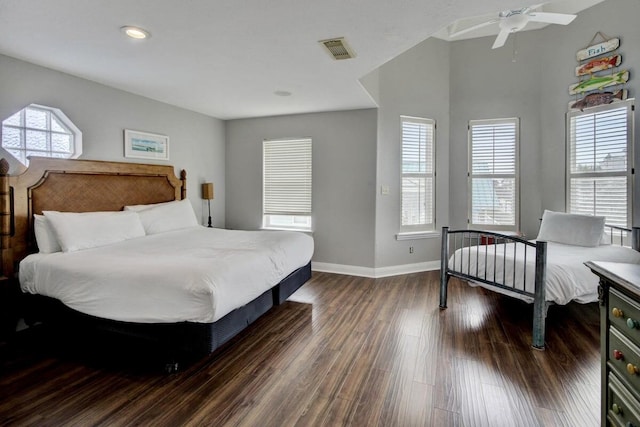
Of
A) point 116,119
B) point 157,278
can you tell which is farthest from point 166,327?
point 116,119

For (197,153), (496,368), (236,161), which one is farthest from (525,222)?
(197,153)

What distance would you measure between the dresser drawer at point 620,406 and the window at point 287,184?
160 inches

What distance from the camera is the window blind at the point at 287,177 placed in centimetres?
504

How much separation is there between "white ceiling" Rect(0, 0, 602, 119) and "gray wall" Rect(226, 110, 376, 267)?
98 centimetres

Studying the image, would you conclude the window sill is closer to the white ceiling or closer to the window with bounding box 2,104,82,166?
the white ceiling

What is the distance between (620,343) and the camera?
1.17 metres

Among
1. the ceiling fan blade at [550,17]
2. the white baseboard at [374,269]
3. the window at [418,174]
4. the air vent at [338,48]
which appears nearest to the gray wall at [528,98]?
the window at [418,174]

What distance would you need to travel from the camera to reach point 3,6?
202 cm

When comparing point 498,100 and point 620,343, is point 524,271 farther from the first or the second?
point 498,100

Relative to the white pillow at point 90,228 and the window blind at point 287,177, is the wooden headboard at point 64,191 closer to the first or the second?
the white pillow at point 90,228

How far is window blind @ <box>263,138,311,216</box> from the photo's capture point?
5.04 m

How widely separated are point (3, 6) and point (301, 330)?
314cm

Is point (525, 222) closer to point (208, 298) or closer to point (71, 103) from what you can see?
point (208, 298)

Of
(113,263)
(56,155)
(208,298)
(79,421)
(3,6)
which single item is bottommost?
(79,421)
